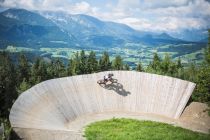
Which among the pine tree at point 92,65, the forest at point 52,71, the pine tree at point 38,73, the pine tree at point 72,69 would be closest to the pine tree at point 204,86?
the forest at point 52,71

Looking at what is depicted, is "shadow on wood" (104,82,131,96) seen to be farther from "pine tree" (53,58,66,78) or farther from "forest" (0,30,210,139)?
"pine tree" (53,58,66,78)

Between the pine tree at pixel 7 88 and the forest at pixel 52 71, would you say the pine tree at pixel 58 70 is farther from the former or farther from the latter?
the pine tree at pixel 7 88

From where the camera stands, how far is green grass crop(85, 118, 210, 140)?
25641 mm

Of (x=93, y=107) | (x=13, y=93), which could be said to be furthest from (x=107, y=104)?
(x=13, y=93)

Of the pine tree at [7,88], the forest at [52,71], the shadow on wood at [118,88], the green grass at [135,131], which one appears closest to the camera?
the green grass at [135,131]

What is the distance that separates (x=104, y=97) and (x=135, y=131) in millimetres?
8617

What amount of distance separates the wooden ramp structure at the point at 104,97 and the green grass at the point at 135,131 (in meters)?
2.86

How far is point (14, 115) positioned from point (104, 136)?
767cm

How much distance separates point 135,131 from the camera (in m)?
27.2

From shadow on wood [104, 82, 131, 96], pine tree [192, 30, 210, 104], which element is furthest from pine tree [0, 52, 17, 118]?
pine tree [192, 30, 210, 104]

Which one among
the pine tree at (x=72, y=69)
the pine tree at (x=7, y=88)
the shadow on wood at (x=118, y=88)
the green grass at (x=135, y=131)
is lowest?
the pine tree at (x=7, y=88)

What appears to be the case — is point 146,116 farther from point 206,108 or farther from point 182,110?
point 206,108

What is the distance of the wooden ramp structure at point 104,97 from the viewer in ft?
96.0

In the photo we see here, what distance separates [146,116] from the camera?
107 ft
